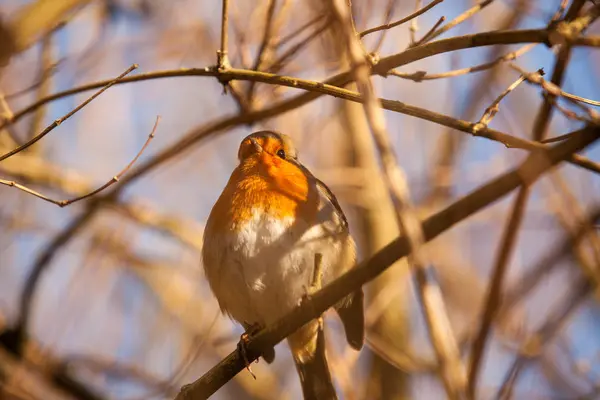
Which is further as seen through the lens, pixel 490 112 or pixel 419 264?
pixel 490 112

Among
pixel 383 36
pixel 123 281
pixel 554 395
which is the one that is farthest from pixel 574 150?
pixel 123 281

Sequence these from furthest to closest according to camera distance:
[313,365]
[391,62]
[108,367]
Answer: [108,367] < [313,365] < [391,62]

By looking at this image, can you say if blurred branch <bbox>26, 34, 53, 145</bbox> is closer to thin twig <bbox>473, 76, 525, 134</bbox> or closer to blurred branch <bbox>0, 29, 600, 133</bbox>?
blurred branch <bbox>0, 29, 600, 133</bbox>

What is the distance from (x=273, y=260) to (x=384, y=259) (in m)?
1.38

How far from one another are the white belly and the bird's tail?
0.40 m

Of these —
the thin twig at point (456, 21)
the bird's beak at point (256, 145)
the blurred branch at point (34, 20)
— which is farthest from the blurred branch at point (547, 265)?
the blurred branch at point (34, 20)

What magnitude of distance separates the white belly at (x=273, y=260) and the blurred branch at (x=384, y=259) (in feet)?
1.67

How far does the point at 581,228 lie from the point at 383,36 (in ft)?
3.93

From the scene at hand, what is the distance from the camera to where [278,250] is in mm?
3494

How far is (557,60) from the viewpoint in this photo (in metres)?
2.67

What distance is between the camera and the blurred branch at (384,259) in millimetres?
1854

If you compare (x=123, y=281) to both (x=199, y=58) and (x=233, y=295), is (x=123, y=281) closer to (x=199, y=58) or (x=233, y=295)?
(x=199, y=58)

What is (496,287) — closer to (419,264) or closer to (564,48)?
(419,264)

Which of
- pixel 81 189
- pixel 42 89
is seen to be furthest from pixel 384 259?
pixel 81 189
